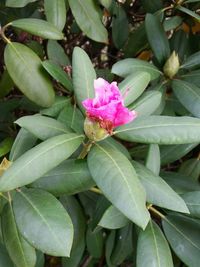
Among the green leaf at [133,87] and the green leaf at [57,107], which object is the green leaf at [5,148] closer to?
the green leaf at [57,107]

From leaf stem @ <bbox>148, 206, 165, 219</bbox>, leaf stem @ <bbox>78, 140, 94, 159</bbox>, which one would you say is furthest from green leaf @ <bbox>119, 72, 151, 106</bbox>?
leaf stem @ <bbox>148, 206, 165, 219</bbox>

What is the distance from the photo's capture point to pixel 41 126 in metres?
0.84

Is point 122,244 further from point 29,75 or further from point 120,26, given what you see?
point 120,26

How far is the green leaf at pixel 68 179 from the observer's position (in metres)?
0.83

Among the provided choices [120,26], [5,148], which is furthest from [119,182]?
[120,26]

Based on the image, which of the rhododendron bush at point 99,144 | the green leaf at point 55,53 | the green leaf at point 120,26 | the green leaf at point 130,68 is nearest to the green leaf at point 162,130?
the rhododendron bush at point 99,144

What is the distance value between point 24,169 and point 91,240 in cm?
60

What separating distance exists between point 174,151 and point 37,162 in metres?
0.46

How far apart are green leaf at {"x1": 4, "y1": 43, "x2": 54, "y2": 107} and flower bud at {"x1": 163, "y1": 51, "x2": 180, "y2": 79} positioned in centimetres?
29

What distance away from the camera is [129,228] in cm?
118

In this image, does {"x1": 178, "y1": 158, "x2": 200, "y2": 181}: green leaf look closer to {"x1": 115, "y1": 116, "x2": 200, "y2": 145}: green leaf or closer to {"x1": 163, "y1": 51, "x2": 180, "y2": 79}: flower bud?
{"x1": 163, "y1": 51, "x2": 180, "y2": 79}: flower bud

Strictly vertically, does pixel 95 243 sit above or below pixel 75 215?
below

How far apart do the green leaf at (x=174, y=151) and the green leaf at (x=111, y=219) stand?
0.26 m

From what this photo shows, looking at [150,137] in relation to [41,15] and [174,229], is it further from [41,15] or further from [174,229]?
[41,15]
